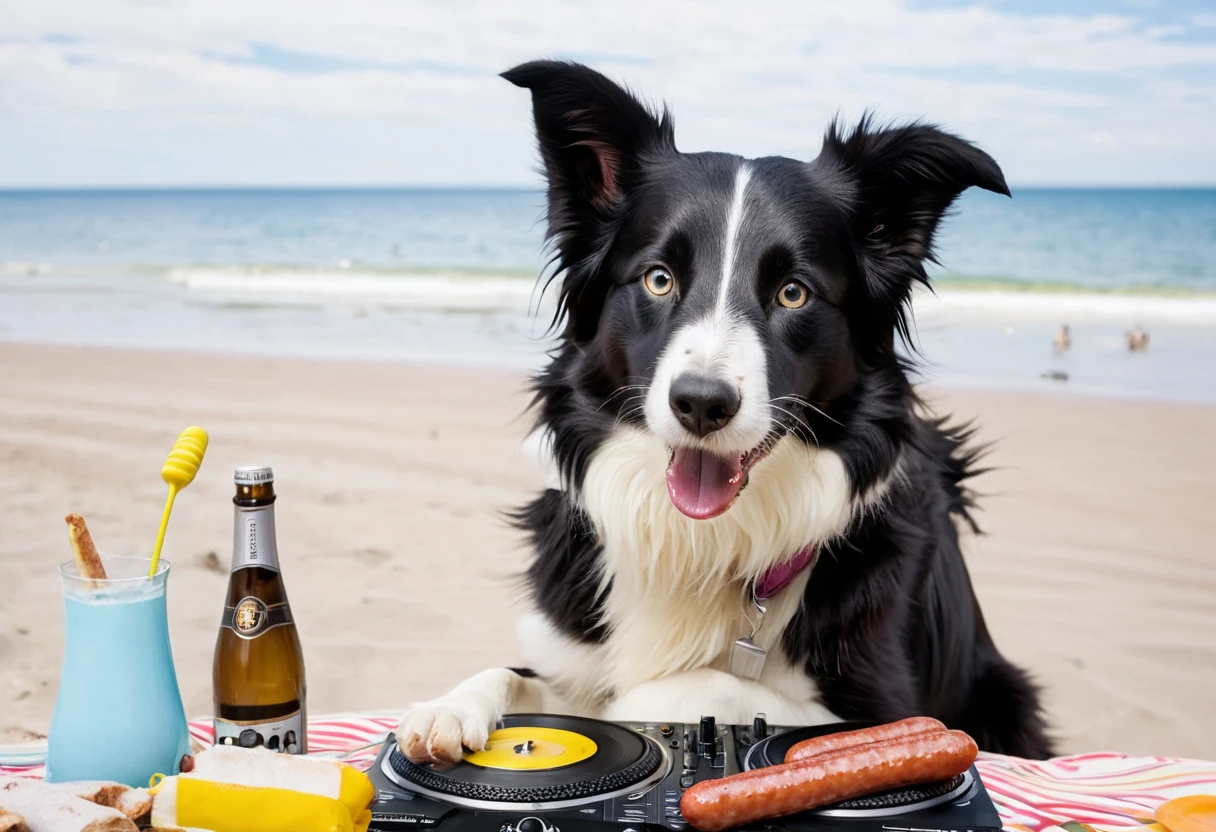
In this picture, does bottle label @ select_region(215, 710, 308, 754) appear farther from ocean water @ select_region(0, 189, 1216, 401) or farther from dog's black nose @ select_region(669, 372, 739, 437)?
ocean water @ select_region(0, 189, 1216, 401)

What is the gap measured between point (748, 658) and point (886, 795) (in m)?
0.80

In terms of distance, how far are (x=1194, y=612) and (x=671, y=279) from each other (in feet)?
11.4

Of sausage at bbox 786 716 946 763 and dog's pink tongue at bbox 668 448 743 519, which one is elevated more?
dog's pink tongue at bbox 668 448 743 519

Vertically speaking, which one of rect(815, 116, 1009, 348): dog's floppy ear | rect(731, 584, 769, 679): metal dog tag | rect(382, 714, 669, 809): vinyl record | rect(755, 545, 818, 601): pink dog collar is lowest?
rect(731, 584, 769, 679): metal dog tag

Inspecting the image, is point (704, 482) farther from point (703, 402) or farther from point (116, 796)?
point (116, 796)

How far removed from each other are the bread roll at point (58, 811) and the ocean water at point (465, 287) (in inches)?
62.6

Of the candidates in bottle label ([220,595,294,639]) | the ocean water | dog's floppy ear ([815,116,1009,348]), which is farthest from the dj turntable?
the ocean water

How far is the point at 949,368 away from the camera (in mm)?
9609

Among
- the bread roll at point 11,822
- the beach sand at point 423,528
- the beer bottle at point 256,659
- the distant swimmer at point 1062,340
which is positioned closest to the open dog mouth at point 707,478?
the beach sand at point 423,528

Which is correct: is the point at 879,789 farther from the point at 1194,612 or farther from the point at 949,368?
the point at 949,368

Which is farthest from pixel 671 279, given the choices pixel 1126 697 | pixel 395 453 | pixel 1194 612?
pixel 395 453

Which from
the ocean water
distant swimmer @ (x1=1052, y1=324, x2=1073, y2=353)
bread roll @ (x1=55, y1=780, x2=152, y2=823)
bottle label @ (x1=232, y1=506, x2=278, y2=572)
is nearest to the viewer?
bread roll @ (x1=55, y1=780, x2=152, y2=823)

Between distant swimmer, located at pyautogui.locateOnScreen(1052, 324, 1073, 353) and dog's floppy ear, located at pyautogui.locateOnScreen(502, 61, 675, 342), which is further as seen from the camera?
distant swimmer, located at pyautogui.locateOnScreen(1052, 324, 1073, 353)

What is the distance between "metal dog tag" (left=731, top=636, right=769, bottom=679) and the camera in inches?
94.0
